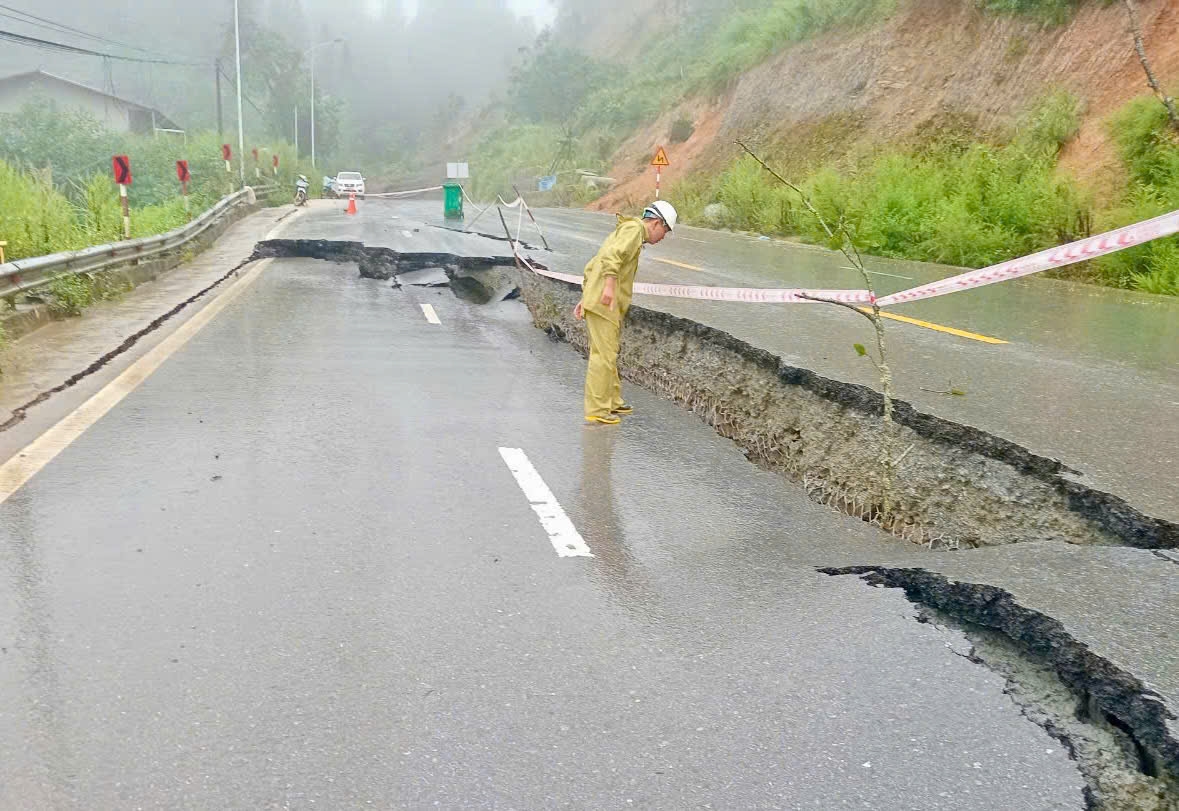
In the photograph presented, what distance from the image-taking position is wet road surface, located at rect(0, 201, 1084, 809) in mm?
2674

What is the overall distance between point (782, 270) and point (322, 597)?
1131cm

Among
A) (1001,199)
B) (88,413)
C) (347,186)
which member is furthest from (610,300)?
(347,186)

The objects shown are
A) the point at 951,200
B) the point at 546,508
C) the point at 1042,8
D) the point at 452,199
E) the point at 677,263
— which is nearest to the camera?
the point at 546,508

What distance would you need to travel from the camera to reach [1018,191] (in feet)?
55.9

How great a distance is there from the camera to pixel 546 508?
496 cm

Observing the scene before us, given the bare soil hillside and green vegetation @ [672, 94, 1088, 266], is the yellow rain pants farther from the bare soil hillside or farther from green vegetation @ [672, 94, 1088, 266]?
the bare soil hillside

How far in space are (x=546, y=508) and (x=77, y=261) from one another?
7.74m

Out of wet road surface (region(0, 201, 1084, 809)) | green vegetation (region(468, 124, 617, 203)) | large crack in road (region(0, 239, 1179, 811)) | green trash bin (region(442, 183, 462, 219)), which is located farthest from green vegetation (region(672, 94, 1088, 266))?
green vegetation (region(468, 124, 617, 203))

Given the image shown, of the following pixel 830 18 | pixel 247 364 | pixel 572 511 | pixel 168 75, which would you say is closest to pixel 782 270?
pixel 247 364

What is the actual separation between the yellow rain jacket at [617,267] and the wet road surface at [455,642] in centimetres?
125

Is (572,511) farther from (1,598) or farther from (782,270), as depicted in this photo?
(782,270)

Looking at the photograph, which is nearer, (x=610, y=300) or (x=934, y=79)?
(x=610, y=300)

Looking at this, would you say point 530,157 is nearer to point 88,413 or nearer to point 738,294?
point 738,294

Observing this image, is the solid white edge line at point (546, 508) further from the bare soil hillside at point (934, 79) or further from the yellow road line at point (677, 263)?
the bare soil hillside at point (934, 79)
